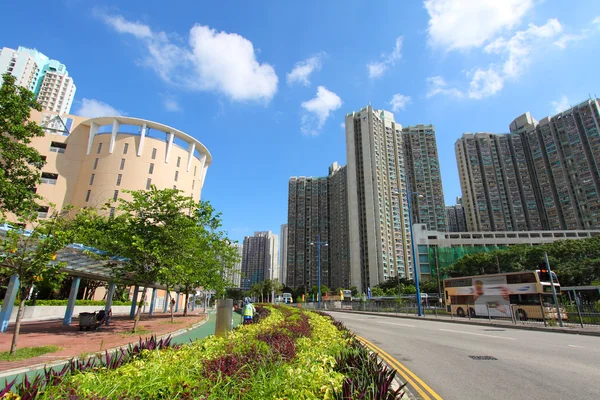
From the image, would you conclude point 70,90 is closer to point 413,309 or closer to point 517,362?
point 413,309

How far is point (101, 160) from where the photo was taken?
184ft

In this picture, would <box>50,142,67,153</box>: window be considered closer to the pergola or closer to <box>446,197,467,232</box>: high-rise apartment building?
the pergola

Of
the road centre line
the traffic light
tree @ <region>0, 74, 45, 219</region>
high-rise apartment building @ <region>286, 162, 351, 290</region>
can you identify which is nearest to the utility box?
the road centre line

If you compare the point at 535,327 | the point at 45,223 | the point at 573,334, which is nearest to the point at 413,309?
the point at 535,327

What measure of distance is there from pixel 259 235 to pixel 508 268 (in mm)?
108048

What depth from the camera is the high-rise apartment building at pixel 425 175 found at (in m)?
113

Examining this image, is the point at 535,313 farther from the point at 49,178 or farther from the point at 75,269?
the point at 49,178

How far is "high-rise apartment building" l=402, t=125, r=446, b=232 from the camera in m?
113

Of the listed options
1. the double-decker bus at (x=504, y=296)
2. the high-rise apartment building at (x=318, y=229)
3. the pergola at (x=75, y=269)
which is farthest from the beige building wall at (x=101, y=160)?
the high-rise apartment building at (x=318, y=229)

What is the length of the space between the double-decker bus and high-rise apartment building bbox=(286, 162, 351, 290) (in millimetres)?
84227

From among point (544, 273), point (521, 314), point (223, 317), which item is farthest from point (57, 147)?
point (521, 314)

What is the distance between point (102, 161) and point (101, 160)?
325 mm

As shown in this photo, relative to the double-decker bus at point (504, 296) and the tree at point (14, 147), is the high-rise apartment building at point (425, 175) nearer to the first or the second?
the double-decker bus at point (504, 296)

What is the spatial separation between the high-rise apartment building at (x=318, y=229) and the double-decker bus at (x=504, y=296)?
8423 cm
